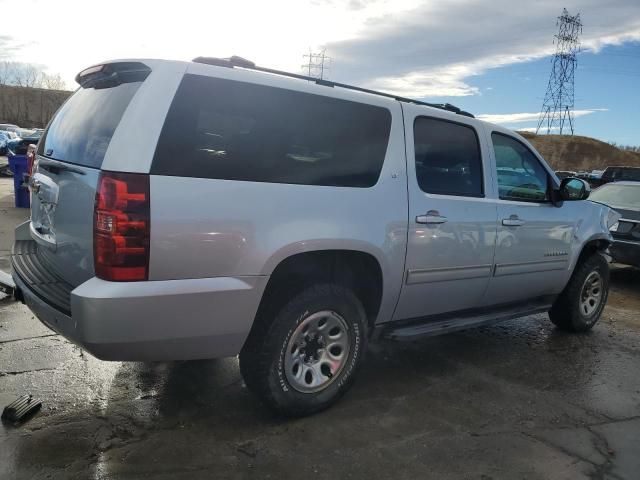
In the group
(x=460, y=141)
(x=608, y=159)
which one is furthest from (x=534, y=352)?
(x=608, y=159)

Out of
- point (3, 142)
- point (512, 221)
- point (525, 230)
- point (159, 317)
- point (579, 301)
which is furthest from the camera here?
point (3, 142)

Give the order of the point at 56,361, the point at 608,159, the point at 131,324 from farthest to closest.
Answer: the point at 608,159
the point at 56,361
the point at 131,324

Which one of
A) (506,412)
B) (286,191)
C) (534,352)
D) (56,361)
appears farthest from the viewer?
(534,352)

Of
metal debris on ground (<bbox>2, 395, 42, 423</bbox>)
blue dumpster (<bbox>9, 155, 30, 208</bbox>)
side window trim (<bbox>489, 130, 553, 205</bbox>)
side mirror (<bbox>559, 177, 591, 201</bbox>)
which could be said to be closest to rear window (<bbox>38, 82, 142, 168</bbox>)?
metal debris on ground (<bbox>2, 395, 42, 423</bbox>)

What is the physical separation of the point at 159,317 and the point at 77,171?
903mm

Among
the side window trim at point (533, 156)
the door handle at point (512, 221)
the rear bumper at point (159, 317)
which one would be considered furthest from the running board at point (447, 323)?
the rear bumper at point (159, 317)

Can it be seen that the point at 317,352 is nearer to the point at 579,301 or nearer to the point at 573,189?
the point at 573,189

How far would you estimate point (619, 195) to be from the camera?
8.81 meters

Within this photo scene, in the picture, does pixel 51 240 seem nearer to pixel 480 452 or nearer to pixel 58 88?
pixel 480 452

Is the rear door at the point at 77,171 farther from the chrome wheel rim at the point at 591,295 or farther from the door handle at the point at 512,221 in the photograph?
the chrome wheel rim at the point at 591,295

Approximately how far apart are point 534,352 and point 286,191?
10.5ft

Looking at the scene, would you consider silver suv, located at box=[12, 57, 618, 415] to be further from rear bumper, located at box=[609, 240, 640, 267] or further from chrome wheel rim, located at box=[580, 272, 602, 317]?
rear bumper, located at box=[609, 240, 640, 267]

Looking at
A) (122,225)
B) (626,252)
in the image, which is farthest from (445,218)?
(626,252)

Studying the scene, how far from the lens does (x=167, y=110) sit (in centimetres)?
278
